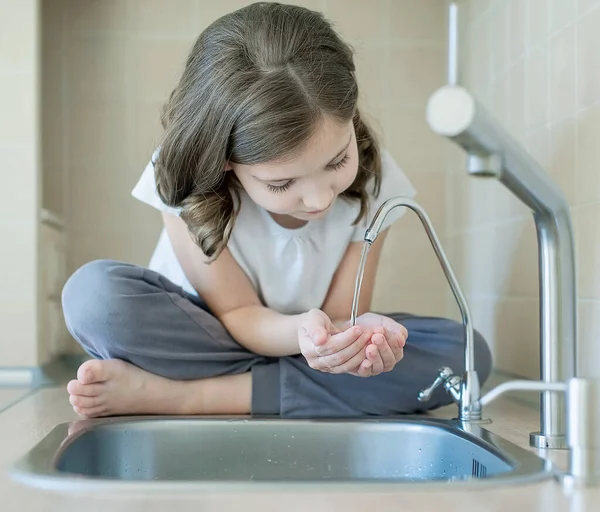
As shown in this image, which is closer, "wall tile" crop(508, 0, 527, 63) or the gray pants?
the gray pants

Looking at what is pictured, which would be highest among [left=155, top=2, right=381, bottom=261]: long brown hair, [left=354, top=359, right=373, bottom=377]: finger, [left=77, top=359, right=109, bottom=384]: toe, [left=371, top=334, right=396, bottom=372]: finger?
[left=155, top=2, right=381, bottom=261]: long brown hair

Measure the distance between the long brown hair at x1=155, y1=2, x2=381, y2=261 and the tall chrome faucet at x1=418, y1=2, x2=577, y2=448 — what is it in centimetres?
33

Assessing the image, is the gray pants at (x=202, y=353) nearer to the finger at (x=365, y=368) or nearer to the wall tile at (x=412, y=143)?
the finger at (x=365, y=368)

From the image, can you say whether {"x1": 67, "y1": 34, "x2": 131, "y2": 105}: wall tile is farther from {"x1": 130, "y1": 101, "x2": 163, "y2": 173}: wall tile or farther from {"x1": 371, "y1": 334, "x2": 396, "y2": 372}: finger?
{"x1": 371, "y1": 334, "x2": 396, "y2": 372}: finger

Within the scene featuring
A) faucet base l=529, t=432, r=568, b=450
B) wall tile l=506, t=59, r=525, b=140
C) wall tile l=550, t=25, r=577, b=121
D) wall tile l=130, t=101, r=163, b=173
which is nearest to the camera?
faucet base l=529, t=432, r=568, b=450

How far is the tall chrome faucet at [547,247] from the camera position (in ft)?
2.28

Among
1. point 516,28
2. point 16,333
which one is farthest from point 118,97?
point 516,28

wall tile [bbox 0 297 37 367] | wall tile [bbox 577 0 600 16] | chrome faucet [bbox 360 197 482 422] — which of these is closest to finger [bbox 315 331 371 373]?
chrome faucet [bbox 360 197 482 422]

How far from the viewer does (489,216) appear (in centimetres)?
166

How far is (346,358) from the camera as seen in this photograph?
1017mm

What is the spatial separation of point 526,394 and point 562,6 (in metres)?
0.65

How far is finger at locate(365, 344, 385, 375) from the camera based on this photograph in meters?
1.00

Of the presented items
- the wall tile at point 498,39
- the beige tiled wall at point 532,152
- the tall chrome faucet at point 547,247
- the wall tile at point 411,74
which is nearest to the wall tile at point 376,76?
the wall tile at point 411,74

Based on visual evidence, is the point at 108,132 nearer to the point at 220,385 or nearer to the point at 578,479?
the point at 220,385
